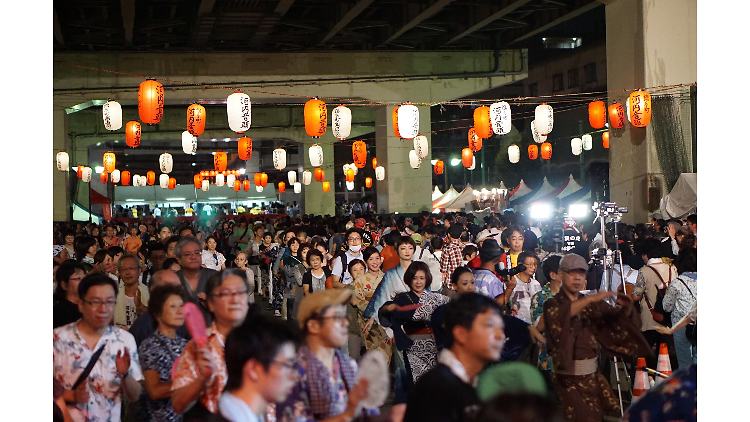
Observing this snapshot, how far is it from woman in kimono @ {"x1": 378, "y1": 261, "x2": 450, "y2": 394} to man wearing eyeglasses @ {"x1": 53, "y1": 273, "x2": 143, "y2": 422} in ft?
7.55

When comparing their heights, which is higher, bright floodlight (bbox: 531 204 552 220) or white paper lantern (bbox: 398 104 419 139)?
white paper lantern (bbox: 398 104 419 139)

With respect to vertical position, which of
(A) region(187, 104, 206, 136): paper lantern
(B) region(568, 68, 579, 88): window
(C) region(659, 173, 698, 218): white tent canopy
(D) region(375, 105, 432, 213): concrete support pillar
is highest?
(B) region(568, 68, 579, 88): window

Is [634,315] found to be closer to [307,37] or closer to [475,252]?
[475,252]

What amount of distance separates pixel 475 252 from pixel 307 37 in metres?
14.6

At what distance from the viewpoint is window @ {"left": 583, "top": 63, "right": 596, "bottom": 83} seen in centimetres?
3322

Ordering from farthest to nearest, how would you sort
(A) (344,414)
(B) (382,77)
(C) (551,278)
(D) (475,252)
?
1. (B) (382,77)
2. (D) (475,252)
3. (C) (551,278)
4. (A) (344,414)

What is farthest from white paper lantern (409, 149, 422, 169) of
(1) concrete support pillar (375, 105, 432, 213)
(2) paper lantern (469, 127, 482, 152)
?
(2) paper lantern (469, 127, 482, 152)

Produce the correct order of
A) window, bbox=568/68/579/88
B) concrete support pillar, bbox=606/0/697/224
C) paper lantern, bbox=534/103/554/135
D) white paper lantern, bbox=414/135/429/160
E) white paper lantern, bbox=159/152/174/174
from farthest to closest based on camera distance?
1. window, bbox=568/68/579/88
2. white paper lantern, bbox=159/152/174/174
3. white paper lantern, bbox=414/135/429/160
4. paper lantern, bbox=534/103/554/135
5. concrete support pillar, bbox=606/0/697/224

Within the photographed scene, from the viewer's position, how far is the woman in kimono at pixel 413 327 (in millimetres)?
5855

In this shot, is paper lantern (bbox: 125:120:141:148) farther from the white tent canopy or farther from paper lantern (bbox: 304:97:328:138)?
the white tent canopy

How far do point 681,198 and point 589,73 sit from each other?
791 inches

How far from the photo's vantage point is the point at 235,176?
36.6 metres

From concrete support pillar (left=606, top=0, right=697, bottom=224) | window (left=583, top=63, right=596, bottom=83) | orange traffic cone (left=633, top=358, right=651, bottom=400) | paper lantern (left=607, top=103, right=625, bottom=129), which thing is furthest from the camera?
→ window (left=583, top=63, right=596, bottom=83)

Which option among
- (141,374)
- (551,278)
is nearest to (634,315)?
(551,278)
